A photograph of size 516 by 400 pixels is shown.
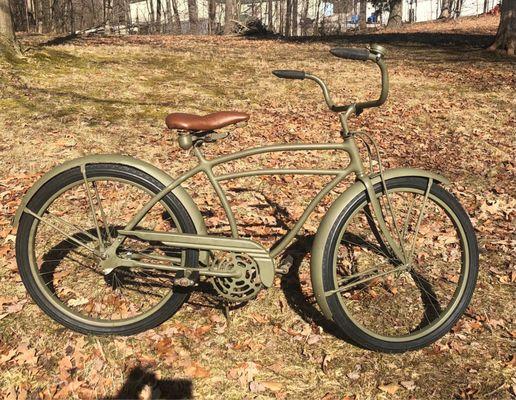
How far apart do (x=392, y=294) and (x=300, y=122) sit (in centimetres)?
483

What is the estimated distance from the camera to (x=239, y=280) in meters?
3.22

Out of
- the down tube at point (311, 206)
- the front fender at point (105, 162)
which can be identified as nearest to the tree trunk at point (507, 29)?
the down tube at point (311, 206)

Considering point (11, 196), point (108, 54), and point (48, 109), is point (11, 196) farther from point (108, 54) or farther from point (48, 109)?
point (108, 54)

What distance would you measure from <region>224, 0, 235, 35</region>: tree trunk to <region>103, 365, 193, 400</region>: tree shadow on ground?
25070 millimetres

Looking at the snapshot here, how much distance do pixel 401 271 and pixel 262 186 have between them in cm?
287

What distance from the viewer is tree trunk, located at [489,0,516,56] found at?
11906 millimetres

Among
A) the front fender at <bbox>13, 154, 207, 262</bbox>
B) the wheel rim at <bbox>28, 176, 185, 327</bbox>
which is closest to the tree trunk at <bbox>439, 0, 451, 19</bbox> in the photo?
the wheel rim at <bbox>28, 176, 185, 327</bbox>

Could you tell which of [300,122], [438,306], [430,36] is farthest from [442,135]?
[430,36]

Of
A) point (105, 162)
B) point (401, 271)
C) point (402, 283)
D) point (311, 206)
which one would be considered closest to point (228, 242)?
point (311, 206)

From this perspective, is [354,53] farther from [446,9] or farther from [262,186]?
[446,9]

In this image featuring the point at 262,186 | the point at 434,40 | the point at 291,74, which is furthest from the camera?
the point at 434,40

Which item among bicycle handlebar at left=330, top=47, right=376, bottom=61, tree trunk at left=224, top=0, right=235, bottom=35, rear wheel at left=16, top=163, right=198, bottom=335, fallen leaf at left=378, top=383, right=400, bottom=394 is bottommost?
fallen leaf at left=378, top=383, right=400, bottom=394

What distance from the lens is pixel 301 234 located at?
192 inches

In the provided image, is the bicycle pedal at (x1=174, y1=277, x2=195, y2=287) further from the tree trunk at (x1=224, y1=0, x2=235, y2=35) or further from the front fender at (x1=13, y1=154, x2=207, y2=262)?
the tree trunk at (x1=224, y1=0, x2=235, y2=35)
